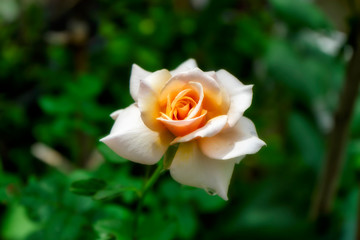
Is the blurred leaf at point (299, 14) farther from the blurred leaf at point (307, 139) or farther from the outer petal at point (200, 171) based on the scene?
the outer petal at point (200, 171)

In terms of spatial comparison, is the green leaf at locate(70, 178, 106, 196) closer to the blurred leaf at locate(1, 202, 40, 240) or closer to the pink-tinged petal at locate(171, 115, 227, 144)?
the pink-tinged petal at locate(171, 115, 227, 144)

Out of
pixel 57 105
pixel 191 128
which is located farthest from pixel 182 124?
pixel 57 105

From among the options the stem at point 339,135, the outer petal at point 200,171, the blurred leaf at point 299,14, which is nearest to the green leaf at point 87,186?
the outer petal at point 200,171

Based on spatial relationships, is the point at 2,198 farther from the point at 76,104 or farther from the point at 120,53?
the point at 120,53

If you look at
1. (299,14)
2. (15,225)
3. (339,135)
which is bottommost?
(15,225)

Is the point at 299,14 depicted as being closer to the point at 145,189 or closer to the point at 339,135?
the point at 339,135

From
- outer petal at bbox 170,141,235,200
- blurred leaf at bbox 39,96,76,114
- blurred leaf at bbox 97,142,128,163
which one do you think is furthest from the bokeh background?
outer petal at bbox 170,141,235,200

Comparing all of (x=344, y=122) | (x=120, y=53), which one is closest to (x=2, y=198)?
(x=344, y=122)

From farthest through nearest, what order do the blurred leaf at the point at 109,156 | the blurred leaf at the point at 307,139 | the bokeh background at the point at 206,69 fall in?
the blurred leaf at the point at 307,139 → the bokeh background at the point at 206,69 → the blurred leaf at the point at 109,156
